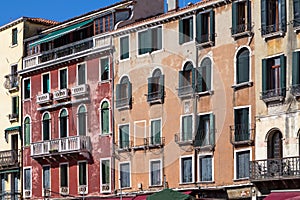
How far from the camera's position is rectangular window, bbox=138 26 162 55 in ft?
150

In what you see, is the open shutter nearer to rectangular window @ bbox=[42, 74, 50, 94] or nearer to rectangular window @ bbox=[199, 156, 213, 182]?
rectangular window @ bbox=[199, 156, 213, 182]

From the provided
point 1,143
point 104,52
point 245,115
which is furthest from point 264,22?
point 1,143

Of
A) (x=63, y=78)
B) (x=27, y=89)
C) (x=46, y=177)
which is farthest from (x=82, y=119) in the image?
(x=27, y=89)

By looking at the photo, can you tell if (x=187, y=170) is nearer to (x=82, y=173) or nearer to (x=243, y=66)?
(x=243, y=66)

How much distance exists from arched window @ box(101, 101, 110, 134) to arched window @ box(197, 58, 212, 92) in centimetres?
817

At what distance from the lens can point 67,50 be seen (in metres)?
52.4

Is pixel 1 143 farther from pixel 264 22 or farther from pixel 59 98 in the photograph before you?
pixel 264 22

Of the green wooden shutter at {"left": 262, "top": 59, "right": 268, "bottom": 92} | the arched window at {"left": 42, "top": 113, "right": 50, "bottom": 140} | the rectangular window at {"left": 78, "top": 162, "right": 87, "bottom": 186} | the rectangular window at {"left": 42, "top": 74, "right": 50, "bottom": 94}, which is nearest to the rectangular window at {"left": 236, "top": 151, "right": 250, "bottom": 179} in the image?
Answer: the green wooden shutter at {"left": 262, "top": 59, "right": 268, "bottom": 92}

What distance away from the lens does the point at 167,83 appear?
44.8 m

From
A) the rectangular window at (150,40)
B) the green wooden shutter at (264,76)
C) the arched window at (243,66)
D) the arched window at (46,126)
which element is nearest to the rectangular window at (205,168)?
the arched window at (243,66)

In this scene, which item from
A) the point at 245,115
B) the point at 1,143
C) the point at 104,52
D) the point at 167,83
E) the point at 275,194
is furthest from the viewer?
the point at 1,143

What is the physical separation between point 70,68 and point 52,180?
6.96 meters

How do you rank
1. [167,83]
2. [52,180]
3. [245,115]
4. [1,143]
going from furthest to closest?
[1,143] < [52,180] < [167,83] < [245,115]

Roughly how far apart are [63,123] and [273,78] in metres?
17.9
